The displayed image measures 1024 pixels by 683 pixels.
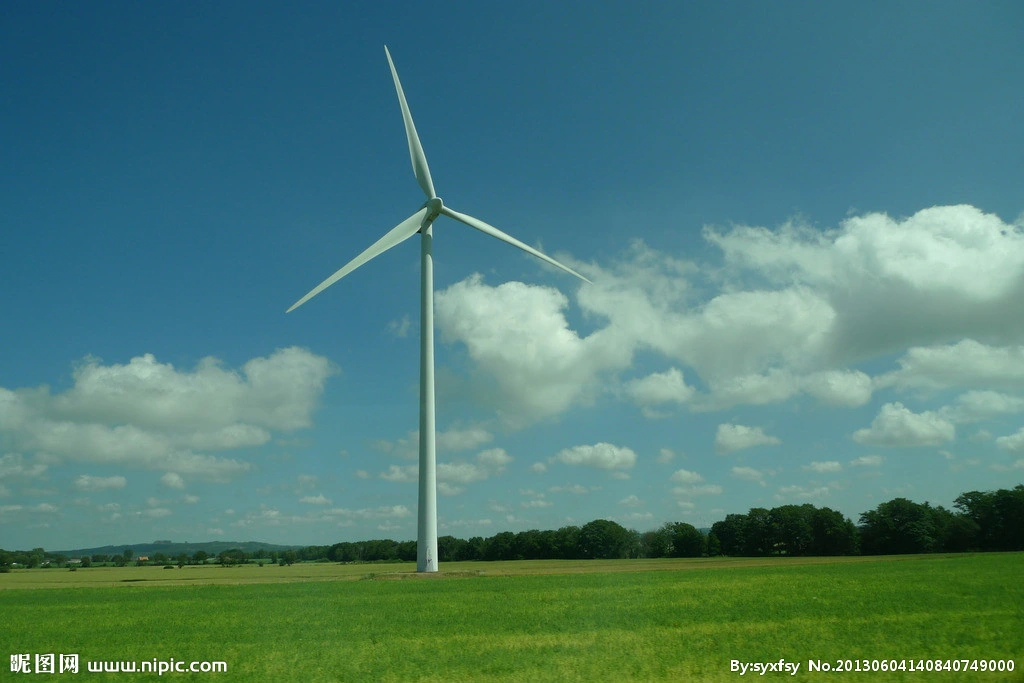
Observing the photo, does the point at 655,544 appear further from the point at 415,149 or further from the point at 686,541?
the point at 415,149

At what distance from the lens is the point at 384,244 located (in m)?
61.0

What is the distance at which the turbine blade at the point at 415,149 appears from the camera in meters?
62.8

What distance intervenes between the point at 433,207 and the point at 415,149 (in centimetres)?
522

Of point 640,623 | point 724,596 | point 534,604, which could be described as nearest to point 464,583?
point 534,604

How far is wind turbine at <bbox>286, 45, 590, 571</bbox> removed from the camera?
59594 millimetres

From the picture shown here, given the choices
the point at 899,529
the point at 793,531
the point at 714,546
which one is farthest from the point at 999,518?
the point at 714,546

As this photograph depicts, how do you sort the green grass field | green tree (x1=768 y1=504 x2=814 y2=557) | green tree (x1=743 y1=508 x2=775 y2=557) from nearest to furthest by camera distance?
the green grass field → green tree (x1=768 y1=504 x2=814 y2=557) → green tree (x1=743 y1=508 x2=775 y2=557)

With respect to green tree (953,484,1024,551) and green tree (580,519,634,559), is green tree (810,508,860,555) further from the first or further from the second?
→ green tree (580,519,634,559)

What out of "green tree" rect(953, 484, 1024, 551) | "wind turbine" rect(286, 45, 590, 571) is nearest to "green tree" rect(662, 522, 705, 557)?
"green tree" rect(953, 484, 1024, 551)

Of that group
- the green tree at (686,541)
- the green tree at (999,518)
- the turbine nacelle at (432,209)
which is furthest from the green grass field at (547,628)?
the green tree at (686,541)

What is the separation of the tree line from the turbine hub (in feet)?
214

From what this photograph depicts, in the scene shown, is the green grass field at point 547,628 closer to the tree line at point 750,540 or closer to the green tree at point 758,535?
the tree line at point 750,540

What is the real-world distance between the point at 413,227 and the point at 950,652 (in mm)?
50932

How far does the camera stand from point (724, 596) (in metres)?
37.6
